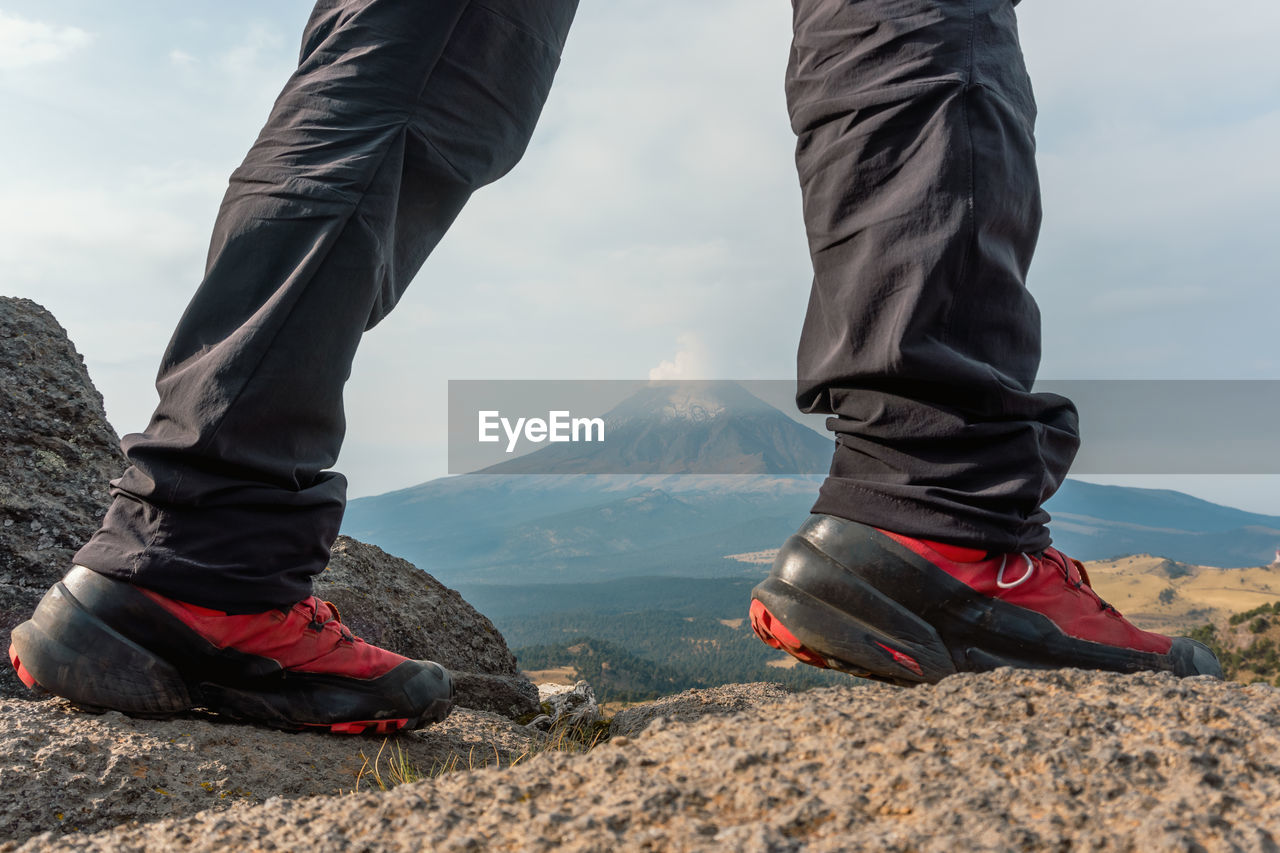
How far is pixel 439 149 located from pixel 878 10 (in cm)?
132

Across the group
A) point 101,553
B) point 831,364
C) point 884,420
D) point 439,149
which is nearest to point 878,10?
point 831,364

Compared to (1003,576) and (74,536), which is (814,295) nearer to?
(1003,576)

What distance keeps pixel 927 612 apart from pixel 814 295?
38.0 inches

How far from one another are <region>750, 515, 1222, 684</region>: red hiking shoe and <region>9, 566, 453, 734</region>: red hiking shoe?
128 centimetres

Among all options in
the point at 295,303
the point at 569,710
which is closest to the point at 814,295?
the point at 295,303

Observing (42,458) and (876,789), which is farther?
(42,458)

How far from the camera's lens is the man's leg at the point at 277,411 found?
2150 millimetres

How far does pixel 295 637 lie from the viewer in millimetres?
2410

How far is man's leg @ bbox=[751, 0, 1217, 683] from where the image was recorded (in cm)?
209

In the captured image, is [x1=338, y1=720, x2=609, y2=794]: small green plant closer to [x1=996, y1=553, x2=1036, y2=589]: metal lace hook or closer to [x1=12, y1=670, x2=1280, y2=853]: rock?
[x1=12, y1=670, x2=1280, y2=853]: rock

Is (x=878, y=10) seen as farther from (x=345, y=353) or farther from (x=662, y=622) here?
(x=662, y=622)

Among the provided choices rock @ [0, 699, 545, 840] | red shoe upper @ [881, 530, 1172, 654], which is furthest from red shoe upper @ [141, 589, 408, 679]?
red shoe upper @ [881, 530, 1172, 654]

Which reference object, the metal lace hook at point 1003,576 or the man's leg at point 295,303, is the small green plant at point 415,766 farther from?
the metal lace hook at point 1003,576

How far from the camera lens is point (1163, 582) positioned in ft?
379
